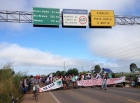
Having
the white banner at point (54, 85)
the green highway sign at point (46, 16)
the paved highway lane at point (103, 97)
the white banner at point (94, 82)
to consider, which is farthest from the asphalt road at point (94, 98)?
the white banner at point (94, 82)

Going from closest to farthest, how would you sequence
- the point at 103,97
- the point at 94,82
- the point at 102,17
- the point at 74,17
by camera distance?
the point at 103,97 → the point at 74,17 → the point at 102,17 → the point at 94,82

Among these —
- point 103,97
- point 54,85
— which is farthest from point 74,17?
point 103,97

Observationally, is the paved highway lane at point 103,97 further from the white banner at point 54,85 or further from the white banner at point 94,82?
the white banner at point 94,82

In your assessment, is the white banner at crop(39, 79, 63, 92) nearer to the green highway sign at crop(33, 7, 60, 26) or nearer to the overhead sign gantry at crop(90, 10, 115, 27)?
the green highway sign at crop(33, 7, 60, 26)

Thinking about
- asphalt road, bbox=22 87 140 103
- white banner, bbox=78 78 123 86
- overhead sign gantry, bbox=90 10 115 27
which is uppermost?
overhead sign gantry, bbox=90 10 115 27

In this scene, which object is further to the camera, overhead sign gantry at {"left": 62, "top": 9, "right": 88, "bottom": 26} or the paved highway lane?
overhead sign gantry at {"left": 62, "top": 9, "right": 88, "bottom": 26}

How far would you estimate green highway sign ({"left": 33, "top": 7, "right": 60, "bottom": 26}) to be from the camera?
79.4ft

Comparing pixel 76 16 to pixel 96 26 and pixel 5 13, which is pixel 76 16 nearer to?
pixel 96 26

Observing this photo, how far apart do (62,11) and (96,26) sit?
12.7 feet

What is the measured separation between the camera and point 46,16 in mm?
24516

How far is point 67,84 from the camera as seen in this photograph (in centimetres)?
2780

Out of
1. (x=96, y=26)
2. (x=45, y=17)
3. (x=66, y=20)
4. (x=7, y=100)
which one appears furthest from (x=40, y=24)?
(x=7, y=100)

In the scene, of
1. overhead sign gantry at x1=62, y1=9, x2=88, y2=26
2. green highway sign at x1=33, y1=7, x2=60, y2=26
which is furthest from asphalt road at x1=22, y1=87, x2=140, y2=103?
overhead sign gantry at x1=62, y1=9, x2=88, y2=26

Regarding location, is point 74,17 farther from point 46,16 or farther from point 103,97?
point 103,97
